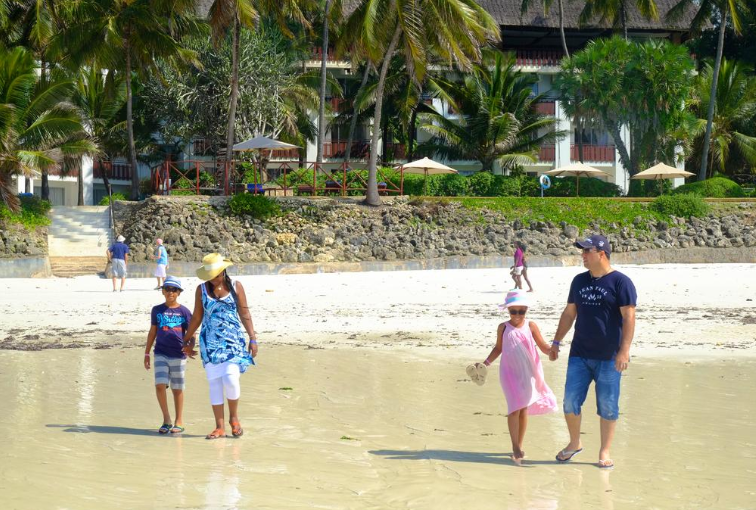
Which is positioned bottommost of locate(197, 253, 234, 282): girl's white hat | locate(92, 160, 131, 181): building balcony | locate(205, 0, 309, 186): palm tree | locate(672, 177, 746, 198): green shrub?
locate(197, 253, 234, 282): girl's white hat

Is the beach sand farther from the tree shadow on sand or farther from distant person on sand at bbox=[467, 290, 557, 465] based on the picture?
distant person on sand at bbox=[467, 290, 557, 465]

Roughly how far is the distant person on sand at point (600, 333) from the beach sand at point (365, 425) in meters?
0.46

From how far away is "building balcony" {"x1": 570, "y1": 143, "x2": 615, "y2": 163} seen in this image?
46.3m

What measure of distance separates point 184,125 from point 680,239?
65.0 feet

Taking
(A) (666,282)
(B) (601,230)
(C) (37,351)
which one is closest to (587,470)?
(C) (37,351)

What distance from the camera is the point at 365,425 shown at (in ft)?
26.3

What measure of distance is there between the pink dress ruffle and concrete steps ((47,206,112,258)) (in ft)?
73.4

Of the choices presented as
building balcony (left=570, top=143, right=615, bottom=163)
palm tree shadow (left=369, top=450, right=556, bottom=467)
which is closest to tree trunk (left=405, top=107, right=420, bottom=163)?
building balcony (left=570, top=143, right=615, bottom=163)

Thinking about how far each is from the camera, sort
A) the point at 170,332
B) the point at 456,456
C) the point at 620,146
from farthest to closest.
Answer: the point at 620,146
the point at 170,332
the point at 456,456

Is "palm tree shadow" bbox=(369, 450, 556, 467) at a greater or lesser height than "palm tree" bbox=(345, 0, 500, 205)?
lesser

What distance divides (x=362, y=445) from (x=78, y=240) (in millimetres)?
22877

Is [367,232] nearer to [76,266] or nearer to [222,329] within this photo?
[76,266]

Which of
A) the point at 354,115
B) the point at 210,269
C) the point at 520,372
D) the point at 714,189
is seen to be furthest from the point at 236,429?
the point at 354,115

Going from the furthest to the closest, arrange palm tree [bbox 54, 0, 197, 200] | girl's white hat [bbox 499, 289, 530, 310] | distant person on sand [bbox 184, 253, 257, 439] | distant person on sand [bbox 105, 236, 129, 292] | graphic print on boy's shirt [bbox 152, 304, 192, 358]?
palm tree [bbox 54, 0, 197, 200]
distant person on sand [bbox 105, 236, 129, 292]
graphic print on boy's shirt [bbox 152, 304, 192, 358]
distant person on sand [bbox 184, 253, 257, 439]
girl's white hat [bbox 499, 289, 530, 310]
